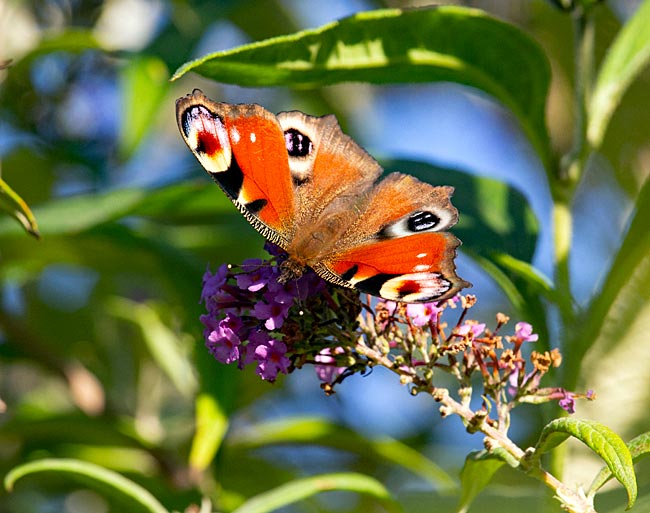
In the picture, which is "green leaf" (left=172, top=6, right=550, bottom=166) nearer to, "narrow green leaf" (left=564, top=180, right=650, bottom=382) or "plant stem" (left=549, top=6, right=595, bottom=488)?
"plant stem" (left=549, top=6, right=595, bottom=488)

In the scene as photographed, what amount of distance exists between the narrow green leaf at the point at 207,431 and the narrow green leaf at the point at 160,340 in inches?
26.5

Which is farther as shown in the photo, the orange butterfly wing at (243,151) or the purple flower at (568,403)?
the orange butterfly wing at (243,151)

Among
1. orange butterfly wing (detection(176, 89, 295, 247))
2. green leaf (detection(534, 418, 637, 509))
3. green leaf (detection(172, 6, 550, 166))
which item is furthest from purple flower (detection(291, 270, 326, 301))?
green leaf (detection(534, 418, 637, 509))

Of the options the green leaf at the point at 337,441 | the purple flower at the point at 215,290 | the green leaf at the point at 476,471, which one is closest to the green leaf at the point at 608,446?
the green leaf at the point at 476,471

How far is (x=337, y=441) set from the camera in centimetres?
221

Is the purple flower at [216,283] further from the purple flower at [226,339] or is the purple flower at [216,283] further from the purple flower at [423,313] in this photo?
the purple flower at [423,313]

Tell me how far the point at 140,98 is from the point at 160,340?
699 mm

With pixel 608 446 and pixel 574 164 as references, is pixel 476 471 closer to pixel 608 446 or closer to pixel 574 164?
pixel 608 446

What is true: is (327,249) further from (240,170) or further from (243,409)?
(243,409)

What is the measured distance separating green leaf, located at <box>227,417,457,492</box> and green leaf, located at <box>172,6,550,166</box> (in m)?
0.84

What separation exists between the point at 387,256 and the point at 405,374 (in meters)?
0.20

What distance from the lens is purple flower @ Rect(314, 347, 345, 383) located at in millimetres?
1366

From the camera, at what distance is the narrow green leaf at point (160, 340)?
8.26 feet

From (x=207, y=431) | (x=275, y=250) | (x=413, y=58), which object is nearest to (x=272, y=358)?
(x=275, y=250)
